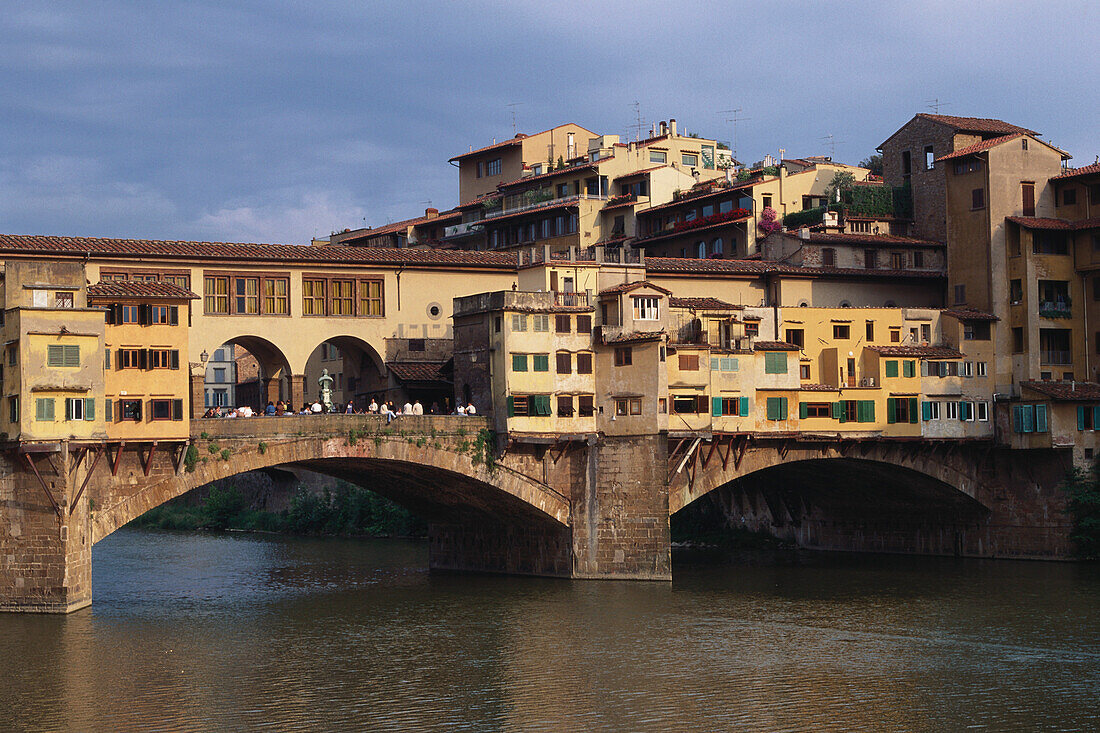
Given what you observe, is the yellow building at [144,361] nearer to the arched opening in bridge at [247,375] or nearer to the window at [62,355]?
the window at [62,355]

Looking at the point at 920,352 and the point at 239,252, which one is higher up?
the point at 239,252

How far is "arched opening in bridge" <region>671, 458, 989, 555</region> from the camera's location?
78.2m

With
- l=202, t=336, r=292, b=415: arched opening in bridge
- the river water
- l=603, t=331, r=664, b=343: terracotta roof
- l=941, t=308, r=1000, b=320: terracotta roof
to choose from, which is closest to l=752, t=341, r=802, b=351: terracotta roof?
l=603, t=331, r=664, b=343: terracotta roof

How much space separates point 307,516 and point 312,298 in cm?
3402

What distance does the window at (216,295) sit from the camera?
68.6 metres

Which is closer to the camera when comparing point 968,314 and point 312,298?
point 312,298

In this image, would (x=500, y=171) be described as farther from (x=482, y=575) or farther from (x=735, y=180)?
(x=482, y=575)

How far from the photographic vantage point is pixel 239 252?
228 feet

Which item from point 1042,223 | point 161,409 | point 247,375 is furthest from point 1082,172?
point 247,375

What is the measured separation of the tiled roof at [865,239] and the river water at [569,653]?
18804 millimetres

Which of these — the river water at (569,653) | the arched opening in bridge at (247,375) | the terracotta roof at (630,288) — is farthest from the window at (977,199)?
the arched opening in bridge at (247,375)

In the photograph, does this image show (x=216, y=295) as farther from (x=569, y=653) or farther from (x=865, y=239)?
(x=865, y=239)

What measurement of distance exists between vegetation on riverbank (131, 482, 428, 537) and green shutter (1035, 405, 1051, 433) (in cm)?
3686

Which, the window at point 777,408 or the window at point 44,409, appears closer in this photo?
the window at point 44,409
